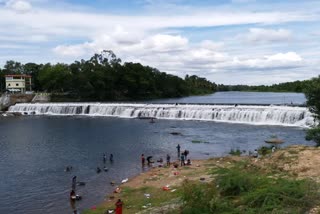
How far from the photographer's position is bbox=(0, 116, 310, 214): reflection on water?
25.9 metres

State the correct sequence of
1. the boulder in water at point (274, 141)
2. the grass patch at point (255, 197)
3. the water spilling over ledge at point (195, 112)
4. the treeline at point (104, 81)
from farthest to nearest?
1. the treeline at point (104, 81)
2. the water spilling over ledge at point (195, 112)
3. the boulder in water at point (274, 141)
4. the grass patch at point (255, 197)

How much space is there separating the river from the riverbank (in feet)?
5.49

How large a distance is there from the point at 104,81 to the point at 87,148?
69.5 m

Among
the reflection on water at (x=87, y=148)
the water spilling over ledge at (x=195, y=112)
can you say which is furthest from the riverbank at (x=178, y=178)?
the water spilling over ledge at (x=195, y=112)

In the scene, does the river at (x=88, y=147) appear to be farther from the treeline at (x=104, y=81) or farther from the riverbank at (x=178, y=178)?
the treeline at (x=104, y=81)

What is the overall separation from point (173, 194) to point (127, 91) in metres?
95.3

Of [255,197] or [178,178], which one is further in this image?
Result: [178,178]

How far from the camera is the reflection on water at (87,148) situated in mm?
→ 25875

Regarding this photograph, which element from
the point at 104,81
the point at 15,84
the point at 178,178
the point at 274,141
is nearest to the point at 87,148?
the point at 178,178

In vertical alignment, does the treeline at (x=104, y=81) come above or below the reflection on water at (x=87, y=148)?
above

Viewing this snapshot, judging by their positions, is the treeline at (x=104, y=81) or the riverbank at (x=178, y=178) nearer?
the riverbank at (x=178, y=178)

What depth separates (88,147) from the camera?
141ft

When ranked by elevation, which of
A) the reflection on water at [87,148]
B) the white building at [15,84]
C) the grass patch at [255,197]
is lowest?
the reflection on water at [87,148]

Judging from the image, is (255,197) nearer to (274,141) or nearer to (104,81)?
(274,141)
